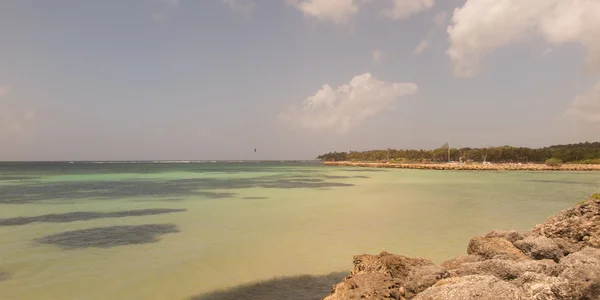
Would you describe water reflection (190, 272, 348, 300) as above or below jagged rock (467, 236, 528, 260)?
below

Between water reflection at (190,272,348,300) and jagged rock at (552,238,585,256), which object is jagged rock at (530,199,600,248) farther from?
water reflection at (190,272,348,300)

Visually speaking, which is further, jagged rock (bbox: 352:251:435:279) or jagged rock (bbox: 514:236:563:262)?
jagged rock (bbox: 514:236:563:262)

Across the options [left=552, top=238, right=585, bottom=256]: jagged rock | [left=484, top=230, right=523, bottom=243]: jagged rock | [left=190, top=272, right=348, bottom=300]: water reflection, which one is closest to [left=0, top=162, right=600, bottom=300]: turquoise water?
[left=190, top=272, right=348, bottom=300]: water reflection

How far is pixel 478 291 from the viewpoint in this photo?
149 inches

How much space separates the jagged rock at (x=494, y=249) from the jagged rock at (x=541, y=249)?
1.07ft

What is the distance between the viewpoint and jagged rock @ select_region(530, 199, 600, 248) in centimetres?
844

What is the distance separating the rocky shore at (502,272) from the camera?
4107 mm

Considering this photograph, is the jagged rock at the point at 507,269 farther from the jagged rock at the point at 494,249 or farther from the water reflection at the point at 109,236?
the water reflection at the point at 109,236

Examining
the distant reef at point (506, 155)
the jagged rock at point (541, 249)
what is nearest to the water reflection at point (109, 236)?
the jagged rock at point (541, 249)

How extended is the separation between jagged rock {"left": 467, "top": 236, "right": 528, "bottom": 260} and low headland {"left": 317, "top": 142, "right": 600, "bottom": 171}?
8735cm

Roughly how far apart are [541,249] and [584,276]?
3.07m

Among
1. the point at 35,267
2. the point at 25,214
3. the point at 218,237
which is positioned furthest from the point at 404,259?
the point at 25,214

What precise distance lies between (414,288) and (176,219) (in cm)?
1416

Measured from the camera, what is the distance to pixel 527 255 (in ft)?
25.1
